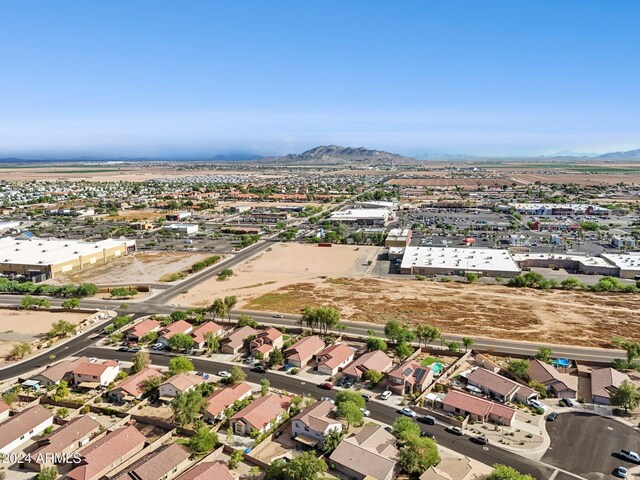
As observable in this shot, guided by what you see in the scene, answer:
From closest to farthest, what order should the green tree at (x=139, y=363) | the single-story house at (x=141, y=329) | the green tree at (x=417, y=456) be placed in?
the green tree at (x=417, y=456), the green tree at (x=139, y=363), the single-story house at (x=141, y=329)

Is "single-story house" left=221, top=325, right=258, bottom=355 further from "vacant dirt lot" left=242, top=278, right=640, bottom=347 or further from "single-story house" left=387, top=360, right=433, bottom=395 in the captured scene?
"single-story house" left=387, top=360, right=433, bottom=395

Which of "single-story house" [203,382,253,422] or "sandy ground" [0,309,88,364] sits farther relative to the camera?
"sandy ground" [0,309,88,364]

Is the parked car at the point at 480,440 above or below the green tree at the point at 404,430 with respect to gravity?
below

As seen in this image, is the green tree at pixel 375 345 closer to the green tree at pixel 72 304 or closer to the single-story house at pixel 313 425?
the single-story house at pixel 313 425

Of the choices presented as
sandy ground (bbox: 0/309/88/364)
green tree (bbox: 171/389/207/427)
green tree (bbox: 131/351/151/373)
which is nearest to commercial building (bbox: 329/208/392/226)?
sandy ground (bbox: 0/309/88/364)

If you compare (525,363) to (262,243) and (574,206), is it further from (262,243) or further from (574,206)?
(574,206)

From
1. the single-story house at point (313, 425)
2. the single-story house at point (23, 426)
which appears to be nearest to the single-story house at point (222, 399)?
the single-story house at point (313, 425)
